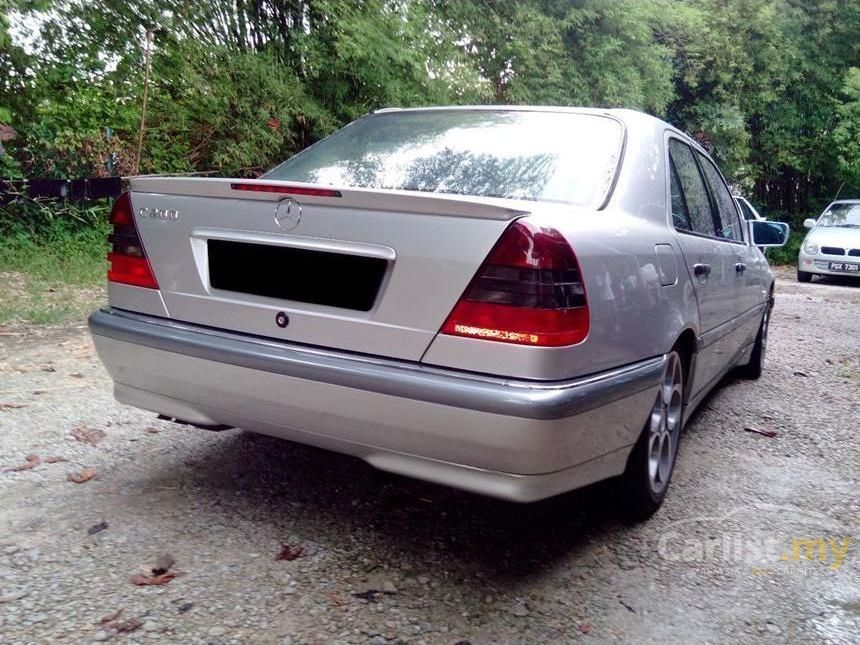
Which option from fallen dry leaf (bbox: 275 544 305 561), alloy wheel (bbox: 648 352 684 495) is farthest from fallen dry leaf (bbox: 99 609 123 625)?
alloy wheel (bbox: 648 352 684 495)

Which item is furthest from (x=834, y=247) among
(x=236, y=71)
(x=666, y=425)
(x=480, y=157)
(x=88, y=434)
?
(x=88, y=434)

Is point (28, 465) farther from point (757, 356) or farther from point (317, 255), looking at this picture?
point (757, 356)

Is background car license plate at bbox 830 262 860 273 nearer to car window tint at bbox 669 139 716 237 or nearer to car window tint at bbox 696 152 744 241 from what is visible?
car window tint at bbox 696 152 744 241

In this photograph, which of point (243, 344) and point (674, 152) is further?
point (674, 152)

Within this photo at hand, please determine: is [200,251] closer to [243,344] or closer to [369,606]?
[243,344]

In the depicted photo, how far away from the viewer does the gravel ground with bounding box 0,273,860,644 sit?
2256 millimetres

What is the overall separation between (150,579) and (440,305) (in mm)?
1214

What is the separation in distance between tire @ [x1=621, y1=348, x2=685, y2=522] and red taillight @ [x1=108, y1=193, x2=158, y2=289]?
6.00 ft

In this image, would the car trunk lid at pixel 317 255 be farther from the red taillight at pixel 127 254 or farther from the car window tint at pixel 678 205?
the car window tint at pixel 678 205

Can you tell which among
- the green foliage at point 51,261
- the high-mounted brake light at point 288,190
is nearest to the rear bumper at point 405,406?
the high-mounted brake light at point 288,190

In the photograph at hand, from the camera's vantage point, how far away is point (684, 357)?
11.1ft

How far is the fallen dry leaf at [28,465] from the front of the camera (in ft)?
10.6

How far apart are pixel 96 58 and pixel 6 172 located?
1772mm

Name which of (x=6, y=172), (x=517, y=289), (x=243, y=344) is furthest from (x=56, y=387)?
(x=6, y=172)
